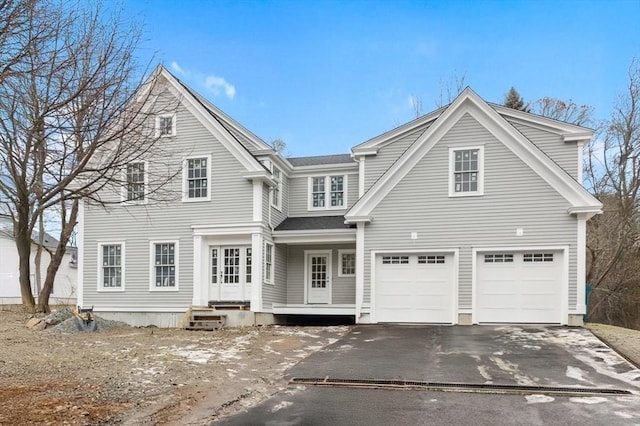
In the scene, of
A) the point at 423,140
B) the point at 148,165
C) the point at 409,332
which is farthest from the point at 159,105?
the point at 409,332

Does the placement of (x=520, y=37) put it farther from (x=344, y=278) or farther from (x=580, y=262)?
(x=344, y=278)

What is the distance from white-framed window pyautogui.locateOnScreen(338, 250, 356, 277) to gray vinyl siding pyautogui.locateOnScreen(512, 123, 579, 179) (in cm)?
719

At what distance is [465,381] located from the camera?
786cm

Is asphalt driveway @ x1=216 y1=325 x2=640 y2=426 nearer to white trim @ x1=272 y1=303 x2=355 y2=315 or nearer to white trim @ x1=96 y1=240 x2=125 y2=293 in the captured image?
white trim @ x1=272 y1=303 x2=355 y2=315

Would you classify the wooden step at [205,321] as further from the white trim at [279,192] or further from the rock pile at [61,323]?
the white trim at [279,192]

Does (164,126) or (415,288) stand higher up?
(164,126)

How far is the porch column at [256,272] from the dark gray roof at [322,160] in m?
4.85

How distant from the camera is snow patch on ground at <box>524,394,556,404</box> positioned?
6.72 metres

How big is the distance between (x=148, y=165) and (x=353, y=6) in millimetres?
8617

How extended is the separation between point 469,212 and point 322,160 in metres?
7.00

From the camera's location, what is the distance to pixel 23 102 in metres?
6.73

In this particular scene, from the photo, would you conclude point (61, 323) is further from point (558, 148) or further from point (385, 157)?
point (558, 148)

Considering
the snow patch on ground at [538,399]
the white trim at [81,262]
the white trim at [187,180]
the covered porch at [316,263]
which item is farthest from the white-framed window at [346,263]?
the snow patch on ground at [538,399]

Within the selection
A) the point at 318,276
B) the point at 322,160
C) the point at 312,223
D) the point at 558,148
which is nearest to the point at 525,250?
the point at 558,148
